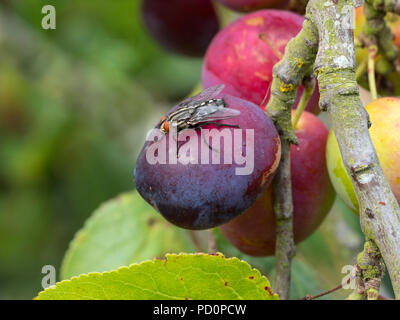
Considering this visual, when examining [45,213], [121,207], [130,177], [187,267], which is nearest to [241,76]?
[187,267]

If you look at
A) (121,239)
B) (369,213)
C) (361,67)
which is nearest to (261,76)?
(361,67)

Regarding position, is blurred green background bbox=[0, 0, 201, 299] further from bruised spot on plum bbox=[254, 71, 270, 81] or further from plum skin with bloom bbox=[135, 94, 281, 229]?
plum skin with bloom bbox=[135, 94, 281, 229]

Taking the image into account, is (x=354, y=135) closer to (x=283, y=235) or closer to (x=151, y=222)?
(x=283, y=235)

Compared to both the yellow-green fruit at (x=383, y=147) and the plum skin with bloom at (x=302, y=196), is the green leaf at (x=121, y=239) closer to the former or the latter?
the plum skin with bloom at (x=302, y=196)

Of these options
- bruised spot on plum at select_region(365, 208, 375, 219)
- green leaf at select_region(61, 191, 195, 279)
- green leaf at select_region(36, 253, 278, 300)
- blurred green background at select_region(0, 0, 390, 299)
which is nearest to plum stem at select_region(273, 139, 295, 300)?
green leaf at select_region(36, 253, 278, 300)

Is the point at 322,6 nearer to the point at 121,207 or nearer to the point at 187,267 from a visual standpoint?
the point at 187,267

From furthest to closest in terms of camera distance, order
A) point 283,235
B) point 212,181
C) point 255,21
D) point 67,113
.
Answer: point 67,113, point 255,21, point 283,235, point 212,181
